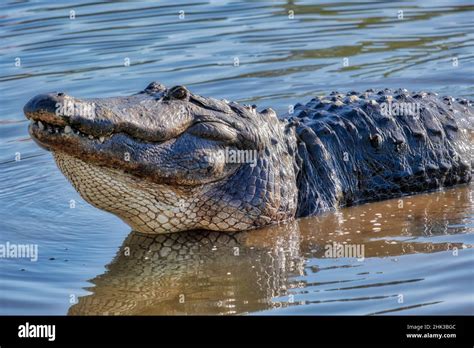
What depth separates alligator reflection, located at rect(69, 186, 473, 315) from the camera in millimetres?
6875

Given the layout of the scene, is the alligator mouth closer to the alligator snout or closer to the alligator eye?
the alligator snout

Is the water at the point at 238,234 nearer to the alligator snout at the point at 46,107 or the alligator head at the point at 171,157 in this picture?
the alligator head at the point at 171,157

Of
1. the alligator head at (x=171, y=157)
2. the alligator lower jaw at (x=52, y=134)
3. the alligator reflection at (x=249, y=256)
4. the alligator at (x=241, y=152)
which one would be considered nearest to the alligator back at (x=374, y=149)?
the alligator at (x=241, y=152)

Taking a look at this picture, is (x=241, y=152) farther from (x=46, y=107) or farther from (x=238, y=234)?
(x=46, y=107)

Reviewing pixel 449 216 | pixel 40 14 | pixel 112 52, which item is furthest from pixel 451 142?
pixel 40 14

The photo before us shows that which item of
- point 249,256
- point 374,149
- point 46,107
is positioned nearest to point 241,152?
point 249,256

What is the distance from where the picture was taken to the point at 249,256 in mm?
7672

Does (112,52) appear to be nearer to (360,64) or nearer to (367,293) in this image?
(360,64)

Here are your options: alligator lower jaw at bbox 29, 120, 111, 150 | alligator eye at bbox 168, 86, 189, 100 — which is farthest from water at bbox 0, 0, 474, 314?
alligator eye at bbox 168, 86, 189, 100

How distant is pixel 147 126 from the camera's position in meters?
7.63

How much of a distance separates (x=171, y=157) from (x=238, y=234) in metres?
0.83

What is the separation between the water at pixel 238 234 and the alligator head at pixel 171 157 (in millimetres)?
228

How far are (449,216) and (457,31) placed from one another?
6.34m

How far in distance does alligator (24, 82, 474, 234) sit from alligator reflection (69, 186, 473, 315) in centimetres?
17
